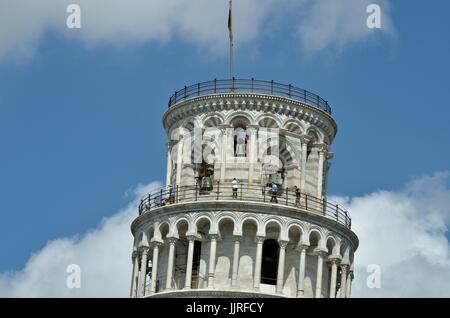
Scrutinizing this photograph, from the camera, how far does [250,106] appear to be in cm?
10788

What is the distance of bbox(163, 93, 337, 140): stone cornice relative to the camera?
107875mm

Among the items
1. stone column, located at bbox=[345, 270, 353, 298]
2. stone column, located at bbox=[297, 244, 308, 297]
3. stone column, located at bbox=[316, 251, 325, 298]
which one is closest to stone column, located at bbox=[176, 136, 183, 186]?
stone column, located at bbox=[297, 244, 308, 297]

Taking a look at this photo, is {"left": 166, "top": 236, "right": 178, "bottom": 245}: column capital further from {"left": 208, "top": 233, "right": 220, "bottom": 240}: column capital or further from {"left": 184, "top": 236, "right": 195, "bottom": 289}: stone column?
{"left": 208, "top": 233, "right": 220, "bottom": 240}: column capital

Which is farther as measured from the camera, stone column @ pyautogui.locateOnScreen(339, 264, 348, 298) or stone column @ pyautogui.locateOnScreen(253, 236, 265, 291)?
stone column @ pyautogui.locateOnScreen(339, 264, 348, 298)

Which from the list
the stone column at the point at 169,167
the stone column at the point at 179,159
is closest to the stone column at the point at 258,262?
the stone column at the point at 179,159

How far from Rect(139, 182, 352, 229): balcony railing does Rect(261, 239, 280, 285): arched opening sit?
3409 mm

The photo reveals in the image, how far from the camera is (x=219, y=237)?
10325 cm

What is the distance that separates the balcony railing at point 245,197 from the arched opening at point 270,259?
11.2ft
